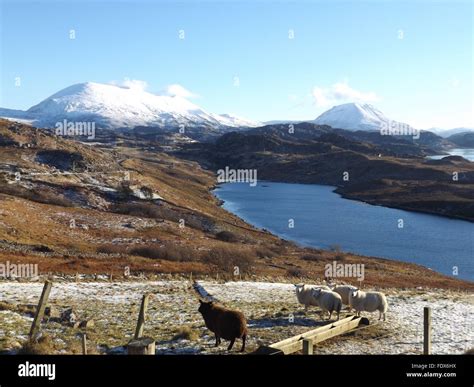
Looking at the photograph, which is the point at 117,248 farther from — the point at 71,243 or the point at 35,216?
the point at 35,216

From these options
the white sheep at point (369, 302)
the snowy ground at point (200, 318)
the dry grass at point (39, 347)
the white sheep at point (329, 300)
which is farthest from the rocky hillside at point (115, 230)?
the dry grass at point (39, 347)

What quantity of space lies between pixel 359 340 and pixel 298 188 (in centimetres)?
17068

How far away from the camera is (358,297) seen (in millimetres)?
21875

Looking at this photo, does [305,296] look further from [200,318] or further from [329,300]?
[200,318]

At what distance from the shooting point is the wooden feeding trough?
963 cm

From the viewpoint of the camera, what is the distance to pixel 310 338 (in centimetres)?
1100

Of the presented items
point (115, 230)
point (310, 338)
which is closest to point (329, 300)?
point (310, 338)

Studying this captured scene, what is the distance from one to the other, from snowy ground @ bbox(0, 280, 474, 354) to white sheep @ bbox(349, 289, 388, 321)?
63 centimetres

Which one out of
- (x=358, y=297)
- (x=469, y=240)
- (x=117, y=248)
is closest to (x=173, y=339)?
(x=358, y=297)

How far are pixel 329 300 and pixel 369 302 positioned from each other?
6.43 feet

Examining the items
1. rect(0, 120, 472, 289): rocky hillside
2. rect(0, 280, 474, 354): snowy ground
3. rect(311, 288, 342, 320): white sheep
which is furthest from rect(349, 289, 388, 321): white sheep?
rect(0, 120, 472, 289): rocky hillside

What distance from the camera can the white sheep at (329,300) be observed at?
832 inches

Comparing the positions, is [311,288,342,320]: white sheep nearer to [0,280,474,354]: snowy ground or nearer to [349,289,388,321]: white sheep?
[0,280,474,354]: snowy ground

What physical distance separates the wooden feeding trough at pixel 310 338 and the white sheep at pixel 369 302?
191 cm
